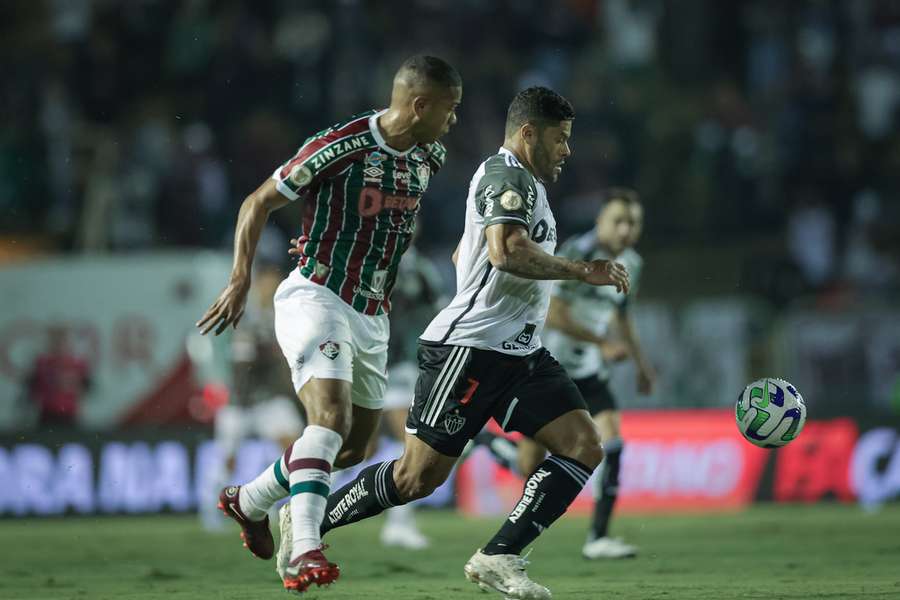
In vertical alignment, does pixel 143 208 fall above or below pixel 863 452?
above

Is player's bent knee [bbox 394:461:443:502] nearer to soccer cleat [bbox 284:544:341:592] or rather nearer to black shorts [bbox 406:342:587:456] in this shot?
black shorts [bbox 406:342:587:456]

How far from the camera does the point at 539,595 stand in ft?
21.5

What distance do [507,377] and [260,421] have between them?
730 centimetres

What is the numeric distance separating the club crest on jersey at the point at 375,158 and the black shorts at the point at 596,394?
3.17m

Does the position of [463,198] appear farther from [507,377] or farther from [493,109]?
[507,377]

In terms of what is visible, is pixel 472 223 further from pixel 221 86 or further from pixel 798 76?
pixel 798 76

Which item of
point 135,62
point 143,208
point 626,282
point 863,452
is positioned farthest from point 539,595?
point 135,62

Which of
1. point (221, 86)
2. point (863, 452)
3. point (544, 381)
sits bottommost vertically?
point (863, 452)

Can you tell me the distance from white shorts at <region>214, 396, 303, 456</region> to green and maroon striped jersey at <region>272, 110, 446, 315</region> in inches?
260

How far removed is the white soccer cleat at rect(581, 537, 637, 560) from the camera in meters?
9.59

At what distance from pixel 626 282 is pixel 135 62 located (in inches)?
512

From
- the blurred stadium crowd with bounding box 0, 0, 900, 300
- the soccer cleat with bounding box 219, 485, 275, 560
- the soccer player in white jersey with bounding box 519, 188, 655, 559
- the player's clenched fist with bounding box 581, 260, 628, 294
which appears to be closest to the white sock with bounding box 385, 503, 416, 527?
the soccer player in white jersey with bounding box 519, 188, 655, 559

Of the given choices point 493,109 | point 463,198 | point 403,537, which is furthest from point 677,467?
point 493,109

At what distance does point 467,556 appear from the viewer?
403 inches
